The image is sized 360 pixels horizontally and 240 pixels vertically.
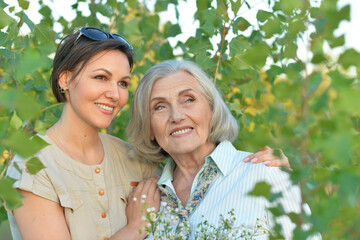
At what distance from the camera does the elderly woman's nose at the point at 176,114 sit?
241 centimetres

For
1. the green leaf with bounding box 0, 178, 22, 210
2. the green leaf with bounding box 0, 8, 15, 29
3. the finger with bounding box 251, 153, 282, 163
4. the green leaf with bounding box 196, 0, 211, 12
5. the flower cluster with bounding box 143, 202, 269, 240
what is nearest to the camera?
the green leaf with bounding box 0, 178, 22, 210

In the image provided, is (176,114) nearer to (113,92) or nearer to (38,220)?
(113,92)

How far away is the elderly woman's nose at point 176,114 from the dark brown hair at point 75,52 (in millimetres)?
456

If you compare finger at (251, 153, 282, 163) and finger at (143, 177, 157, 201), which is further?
finger at (143, 177, 157, 201)

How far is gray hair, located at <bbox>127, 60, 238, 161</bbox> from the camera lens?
8.45 feet

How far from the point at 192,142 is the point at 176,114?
0.61 feet

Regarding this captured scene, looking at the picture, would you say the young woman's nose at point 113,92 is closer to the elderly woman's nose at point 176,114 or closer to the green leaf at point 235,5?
the elderly woman's nose at point 176,114

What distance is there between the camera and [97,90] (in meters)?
2.28

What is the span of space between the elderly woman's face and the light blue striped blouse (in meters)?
0.14

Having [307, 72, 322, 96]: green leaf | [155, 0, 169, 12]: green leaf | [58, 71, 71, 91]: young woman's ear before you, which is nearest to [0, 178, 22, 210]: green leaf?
[307, 72, 322, 96]: green leaf

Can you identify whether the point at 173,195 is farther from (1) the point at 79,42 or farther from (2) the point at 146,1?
(2) the point at 146,1

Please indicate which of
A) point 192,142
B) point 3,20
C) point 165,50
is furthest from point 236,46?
point 3,20

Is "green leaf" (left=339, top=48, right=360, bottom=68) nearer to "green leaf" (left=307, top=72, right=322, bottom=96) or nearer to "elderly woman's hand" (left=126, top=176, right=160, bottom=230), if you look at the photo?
"green leaf" (left=307, top=72, right=322, bottom=96)

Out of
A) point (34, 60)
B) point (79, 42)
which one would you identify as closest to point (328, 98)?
point (34, 60)
